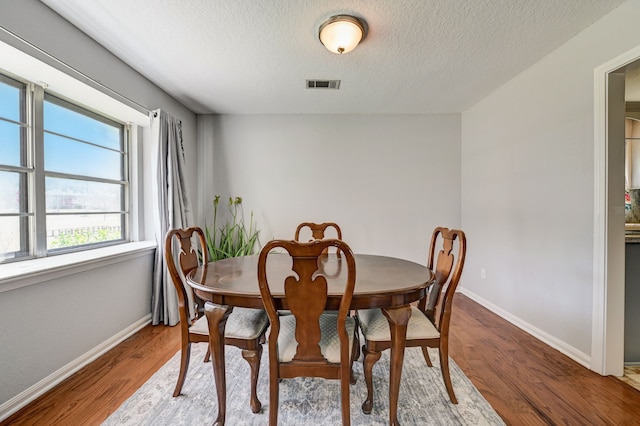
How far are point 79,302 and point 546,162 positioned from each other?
3803 mm

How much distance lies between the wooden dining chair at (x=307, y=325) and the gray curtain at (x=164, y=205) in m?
1.81

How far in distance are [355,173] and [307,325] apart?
264 cm

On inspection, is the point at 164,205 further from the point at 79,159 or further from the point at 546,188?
the point at 546,188

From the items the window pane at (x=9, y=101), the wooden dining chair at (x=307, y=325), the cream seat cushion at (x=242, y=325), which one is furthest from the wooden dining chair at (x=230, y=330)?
the window pane at (x=9, y=101)

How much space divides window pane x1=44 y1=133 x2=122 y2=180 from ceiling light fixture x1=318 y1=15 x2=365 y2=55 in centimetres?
217

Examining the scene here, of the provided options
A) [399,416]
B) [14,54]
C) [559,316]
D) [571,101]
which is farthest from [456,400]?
[14,54]

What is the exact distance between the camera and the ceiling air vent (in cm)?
262

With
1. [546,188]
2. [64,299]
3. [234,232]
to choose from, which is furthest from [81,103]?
[546,188]

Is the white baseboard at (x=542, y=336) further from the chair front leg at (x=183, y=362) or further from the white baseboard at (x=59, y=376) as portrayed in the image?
the white baseboard at (x=59, y=376)

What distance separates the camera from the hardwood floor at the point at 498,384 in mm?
1442

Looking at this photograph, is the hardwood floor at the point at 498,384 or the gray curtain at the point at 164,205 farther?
the gray curtain at the point at 164,205

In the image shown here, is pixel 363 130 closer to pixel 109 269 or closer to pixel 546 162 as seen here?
pixel 546 162

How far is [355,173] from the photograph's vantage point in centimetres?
355

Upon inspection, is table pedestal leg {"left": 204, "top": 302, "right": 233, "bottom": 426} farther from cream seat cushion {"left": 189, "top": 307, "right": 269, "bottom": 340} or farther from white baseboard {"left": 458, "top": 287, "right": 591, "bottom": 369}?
white baseboard {"left": 458, "top": 287, "right": 591, "bottom": 369}
